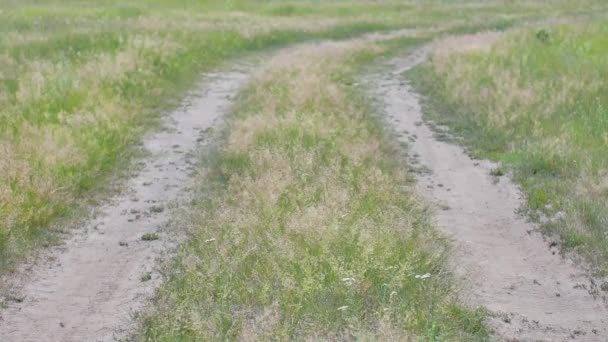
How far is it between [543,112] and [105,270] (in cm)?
1059

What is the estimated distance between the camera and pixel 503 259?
9.50 meters

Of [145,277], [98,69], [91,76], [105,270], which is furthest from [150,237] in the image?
[98,69]

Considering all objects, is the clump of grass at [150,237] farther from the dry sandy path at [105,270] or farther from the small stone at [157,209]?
the small stone at [157,209]

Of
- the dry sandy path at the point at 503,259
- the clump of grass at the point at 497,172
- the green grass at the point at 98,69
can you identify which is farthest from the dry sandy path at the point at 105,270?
the clump of grass at the point at 497,172

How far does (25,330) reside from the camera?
24.3 ft

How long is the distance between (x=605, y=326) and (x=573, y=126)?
7.93 metres

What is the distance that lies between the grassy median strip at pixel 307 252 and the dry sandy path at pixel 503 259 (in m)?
0.39

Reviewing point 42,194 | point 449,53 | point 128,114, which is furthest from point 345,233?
point 449,53

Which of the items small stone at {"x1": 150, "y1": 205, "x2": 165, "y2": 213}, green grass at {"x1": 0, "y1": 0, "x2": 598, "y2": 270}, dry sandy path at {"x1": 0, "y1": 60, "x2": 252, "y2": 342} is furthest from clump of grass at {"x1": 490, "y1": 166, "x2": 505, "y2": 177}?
green grass at {"x1": 0, "y1": 0, "x2": 598, "y2": 270}

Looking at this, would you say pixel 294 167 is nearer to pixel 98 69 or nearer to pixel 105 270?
pixel 105 270

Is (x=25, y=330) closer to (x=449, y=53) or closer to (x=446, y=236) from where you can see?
(x=446, y=236)

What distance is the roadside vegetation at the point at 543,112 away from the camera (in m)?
10.8

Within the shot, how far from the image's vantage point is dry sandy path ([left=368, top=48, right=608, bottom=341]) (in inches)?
306

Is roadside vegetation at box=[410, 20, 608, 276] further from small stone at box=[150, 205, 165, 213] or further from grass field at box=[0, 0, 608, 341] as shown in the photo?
small stone at box=[150, 205, 165, 213]
